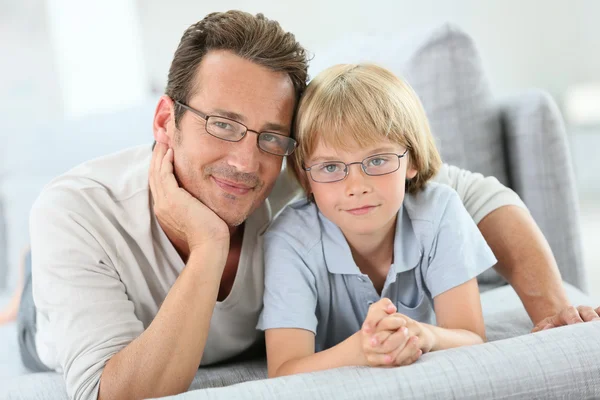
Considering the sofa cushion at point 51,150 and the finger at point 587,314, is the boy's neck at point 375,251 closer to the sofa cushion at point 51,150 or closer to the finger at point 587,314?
the finger at point 587,314

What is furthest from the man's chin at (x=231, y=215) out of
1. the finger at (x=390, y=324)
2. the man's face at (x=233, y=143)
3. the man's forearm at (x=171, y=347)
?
the finger at (x=390, y=324)

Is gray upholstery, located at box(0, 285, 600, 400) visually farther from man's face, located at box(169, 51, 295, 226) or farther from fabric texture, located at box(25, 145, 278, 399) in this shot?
man's face, located at box(169, 51, 295, 226)

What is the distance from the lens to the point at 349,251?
1.49 meters

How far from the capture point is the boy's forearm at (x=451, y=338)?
1261mm

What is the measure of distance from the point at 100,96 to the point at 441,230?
257 cm

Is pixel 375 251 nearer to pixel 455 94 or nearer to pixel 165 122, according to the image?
pixel 165 122

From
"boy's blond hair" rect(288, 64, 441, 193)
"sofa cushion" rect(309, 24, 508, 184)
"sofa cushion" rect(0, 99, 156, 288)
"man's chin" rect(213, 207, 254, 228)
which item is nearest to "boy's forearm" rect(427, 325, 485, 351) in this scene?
"boy's blond hair" rect(288, 64, 441, 193)

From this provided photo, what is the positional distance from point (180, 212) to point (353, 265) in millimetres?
375

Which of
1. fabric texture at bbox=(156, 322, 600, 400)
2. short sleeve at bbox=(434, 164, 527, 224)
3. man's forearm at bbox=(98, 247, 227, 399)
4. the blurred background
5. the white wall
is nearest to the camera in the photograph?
fabric texture at bbox=(156, 322, 600, 400)

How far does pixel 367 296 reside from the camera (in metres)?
1.51

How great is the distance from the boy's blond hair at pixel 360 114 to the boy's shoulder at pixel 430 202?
45mm

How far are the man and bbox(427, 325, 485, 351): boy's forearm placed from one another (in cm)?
18

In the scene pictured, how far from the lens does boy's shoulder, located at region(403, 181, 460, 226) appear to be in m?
1.50

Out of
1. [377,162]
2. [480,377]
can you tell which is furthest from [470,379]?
[377,162]
